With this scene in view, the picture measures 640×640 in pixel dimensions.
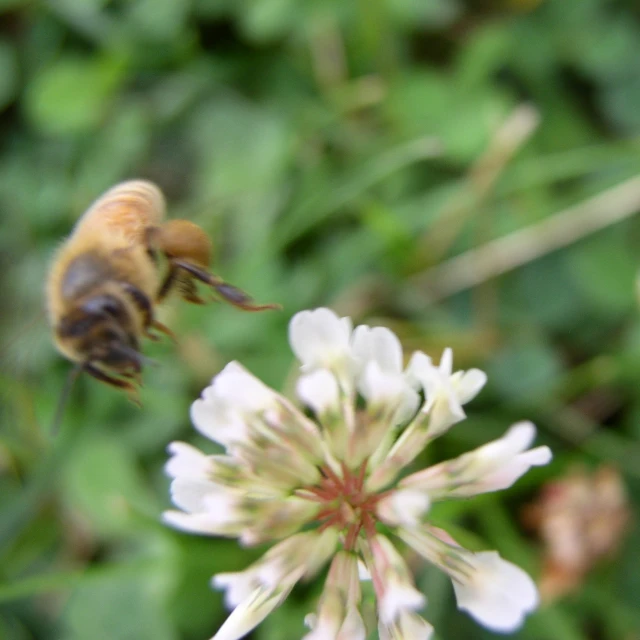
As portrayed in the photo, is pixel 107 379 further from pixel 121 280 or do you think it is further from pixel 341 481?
pixel 341 481

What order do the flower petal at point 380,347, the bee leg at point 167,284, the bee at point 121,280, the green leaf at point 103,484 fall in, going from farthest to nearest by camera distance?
the green leaf at point 103,484
the bee leg at point 167,284
the bee at point 121,280
the flower petal at point 380,347

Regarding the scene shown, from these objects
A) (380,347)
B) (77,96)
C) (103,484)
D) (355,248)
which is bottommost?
(103,484)

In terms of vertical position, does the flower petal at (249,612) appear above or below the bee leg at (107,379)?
below

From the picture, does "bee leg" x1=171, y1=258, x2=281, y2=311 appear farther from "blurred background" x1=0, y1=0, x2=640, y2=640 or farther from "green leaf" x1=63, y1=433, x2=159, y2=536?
"green leaf" x1=63, y1=433, x2=159, y2=536

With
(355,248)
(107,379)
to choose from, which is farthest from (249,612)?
(355,248)

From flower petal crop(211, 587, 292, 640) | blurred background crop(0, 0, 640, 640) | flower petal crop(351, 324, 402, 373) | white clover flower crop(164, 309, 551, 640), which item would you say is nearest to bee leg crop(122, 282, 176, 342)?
white clover flower crop(164, 309, 551, 640)

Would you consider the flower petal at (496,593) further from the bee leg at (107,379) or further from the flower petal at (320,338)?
the bee leg at (107,379)

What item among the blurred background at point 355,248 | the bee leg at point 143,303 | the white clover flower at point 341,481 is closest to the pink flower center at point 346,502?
the white clover flower at point 341,481

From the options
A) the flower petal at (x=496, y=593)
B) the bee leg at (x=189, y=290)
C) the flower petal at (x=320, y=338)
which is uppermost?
the flower petal at (x=320, y=338)
